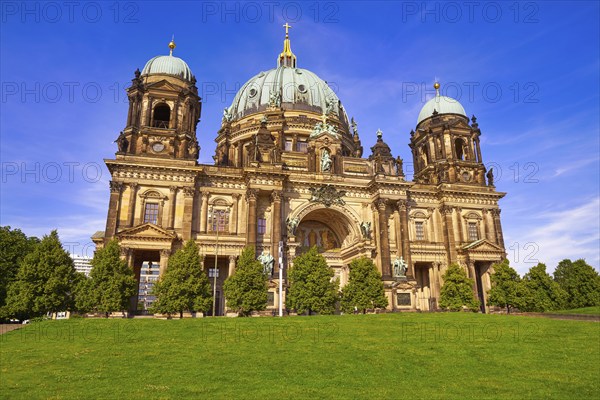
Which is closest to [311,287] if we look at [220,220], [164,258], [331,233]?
[220,220]

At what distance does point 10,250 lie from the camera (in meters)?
44.4

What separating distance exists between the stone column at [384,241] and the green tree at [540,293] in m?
13.6

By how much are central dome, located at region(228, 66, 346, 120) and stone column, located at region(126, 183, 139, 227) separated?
964 inches

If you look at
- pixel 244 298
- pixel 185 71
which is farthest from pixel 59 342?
pixel 185 71

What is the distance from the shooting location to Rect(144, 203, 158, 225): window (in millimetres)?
41891

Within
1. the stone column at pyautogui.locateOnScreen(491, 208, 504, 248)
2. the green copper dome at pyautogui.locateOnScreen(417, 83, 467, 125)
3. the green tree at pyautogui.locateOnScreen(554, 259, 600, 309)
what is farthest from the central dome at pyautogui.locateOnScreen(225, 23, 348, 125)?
the green tree at pyautogui.locateOnScreen(554, 259, 600, 309)

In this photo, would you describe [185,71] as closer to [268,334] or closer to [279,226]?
[279,226]

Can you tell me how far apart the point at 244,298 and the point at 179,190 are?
14.3m

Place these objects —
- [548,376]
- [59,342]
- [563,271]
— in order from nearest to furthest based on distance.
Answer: [548,376] < [59,342] < [563,271]

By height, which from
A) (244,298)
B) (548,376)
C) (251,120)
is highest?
(251,120)

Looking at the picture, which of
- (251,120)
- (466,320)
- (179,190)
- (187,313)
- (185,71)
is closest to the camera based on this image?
(466,320)

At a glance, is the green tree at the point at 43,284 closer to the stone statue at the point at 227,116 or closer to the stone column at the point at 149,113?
the stone column at the point at 149,113

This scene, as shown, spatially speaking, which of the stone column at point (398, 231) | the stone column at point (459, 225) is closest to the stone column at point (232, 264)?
the stone column at point (398, 231)

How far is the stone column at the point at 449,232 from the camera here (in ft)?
161
